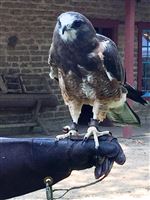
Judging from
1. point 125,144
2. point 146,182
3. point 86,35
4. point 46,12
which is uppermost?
point 86,35

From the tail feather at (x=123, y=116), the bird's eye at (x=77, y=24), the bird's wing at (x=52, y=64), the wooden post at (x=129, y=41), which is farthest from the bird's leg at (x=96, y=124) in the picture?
the wooden post at (x=129, y=41)

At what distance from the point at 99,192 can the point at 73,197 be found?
442mm

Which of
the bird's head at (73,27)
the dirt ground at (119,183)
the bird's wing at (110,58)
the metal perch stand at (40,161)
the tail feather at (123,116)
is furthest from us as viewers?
the dirt ground at (119,183)

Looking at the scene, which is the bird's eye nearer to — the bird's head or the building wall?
the bird's head

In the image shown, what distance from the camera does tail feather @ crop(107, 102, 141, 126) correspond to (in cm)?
391

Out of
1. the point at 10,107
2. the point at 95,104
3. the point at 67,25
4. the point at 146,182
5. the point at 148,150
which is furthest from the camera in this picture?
the point at 10,107

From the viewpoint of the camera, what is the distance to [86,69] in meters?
3.53

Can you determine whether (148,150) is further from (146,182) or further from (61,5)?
(61,5)

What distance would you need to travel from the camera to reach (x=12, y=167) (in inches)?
107

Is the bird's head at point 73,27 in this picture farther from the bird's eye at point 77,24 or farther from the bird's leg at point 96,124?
the bird's leg at point 96,124

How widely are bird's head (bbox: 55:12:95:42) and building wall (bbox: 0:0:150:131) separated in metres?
8.93

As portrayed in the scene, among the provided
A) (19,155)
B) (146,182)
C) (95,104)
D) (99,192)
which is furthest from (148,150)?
(19,155)

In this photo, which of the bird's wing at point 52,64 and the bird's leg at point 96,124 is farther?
the bird's wing at point 52,64

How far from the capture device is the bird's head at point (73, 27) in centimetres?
332
